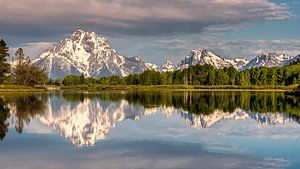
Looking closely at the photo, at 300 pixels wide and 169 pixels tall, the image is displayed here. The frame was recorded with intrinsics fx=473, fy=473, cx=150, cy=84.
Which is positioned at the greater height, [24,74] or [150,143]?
[24,74]

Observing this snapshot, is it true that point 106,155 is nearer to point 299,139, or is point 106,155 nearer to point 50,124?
point 299,139

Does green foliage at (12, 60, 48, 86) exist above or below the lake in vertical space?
above

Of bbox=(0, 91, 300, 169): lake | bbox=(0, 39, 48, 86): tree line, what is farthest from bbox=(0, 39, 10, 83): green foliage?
bbox=(0, 91, 300, 169): lake

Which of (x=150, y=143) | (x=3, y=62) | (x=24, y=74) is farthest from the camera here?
(x=24, y=74)

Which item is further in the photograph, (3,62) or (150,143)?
(3,62)

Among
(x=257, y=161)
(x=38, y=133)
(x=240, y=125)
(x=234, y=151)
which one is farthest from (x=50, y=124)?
(x=257, y=161)

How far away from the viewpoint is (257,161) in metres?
21.5

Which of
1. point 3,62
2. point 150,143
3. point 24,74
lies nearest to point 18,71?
point 24,74

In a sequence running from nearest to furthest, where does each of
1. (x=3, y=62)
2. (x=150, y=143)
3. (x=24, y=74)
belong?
(x=150, y=143) → (x=3, y=62) → (x=24, y=74)

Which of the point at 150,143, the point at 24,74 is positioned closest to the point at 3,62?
the point at 24,74

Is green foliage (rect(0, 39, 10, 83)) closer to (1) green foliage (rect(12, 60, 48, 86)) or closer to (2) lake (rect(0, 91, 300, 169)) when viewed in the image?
(1) green foliage (rect(12, 60, 48, 86))

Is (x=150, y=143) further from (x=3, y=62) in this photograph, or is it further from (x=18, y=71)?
(x=18, y=71)

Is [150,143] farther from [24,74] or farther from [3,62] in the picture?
[24,74]

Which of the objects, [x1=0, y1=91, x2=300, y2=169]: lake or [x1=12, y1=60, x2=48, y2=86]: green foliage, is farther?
[x1=12, y1=60, x2=48, y2=86]: green foliage
